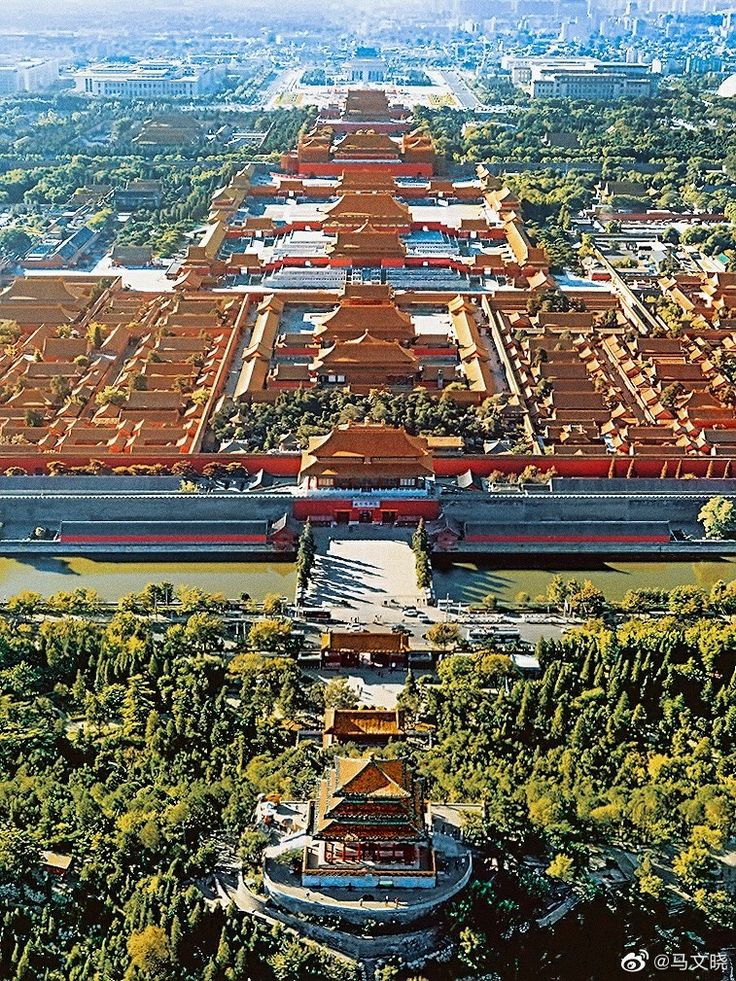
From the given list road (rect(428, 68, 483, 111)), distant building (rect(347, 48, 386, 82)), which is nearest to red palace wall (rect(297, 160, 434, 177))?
road (rect(428, 68, 483, 111))

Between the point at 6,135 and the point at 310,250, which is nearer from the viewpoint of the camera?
the point at 310,250

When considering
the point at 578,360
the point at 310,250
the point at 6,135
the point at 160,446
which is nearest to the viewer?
the point at 160,446

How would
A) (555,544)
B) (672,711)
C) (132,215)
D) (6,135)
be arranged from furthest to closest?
(6,135) → (132,215) → (555,544) → (672,711)

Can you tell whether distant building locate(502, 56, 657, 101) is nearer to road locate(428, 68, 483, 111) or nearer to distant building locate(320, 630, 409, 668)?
road locate(428, 68, 483, 111)

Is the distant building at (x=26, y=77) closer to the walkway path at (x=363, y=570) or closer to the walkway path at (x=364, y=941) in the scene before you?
the walkway path at (x=363, y=570)

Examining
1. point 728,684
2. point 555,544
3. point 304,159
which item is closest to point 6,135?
point 304,159

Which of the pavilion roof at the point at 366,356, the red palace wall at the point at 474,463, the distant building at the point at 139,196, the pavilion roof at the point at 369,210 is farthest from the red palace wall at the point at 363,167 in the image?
the red palace wall at the point at 474,463

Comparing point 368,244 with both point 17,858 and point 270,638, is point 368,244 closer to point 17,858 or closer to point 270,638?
point 270,638

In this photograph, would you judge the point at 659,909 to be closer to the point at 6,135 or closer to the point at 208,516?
the point at 208,516
